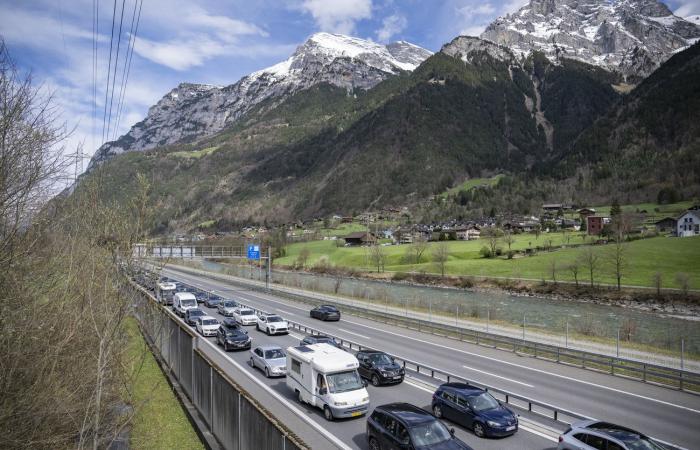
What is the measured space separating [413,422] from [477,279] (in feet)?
254

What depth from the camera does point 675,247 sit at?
84812mm

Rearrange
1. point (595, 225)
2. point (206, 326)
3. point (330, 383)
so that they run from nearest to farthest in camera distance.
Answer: point (330, 383)
point (206, 326)
point (595, 225)

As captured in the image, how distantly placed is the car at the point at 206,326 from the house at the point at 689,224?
336ft

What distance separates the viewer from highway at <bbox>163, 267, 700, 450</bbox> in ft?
52.5

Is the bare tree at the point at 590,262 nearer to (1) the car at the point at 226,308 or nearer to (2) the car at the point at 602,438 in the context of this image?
(1) the car at the point at 226,308

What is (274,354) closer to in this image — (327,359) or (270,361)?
(270,361)

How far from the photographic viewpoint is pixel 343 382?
17.7 meters

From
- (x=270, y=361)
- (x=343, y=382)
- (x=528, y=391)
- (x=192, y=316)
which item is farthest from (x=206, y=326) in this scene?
(x=528, y=391)

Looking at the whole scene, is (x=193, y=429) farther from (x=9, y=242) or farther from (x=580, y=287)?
(x=580, y=287)

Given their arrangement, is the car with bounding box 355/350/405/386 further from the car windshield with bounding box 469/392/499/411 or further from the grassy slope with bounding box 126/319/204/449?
the grassy slope with bounding box 126/319/204/449

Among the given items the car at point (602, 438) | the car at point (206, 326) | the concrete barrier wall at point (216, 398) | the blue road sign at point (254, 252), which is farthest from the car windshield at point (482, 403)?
the blue road sign at point (254, 252)

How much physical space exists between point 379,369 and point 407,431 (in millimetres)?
8478

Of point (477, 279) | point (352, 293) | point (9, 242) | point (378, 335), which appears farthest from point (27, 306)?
point (477, 279)

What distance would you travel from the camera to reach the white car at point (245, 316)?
129ft
